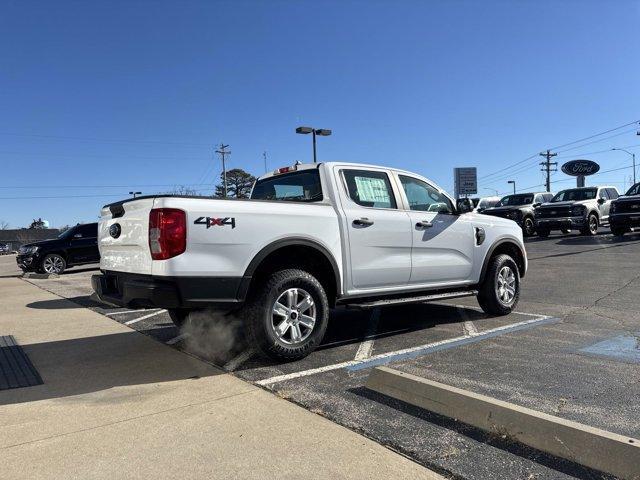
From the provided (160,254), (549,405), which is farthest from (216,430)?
(549,405)

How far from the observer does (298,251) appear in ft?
16.7

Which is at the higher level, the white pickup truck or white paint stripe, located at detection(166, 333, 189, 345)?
the white pickup truck

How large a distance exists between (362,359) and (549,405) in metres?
1.83

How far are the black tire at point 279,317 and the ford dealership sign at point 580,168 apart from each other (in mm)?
49490

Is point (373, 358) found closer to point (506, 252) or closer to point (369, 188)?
point (369, 188)

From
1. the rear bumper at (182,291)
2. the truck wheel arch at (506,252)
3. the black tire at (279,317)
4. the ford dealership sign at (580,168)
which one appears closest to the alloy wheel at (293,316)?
→ the black tire at (279,317)

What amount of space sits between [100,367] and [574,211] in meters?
20.1

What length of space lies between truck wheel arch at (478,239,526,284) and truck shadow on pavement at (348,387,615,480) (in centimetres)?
347

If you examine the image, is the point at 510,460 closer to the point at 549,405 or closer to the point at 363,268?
the point at 549,405

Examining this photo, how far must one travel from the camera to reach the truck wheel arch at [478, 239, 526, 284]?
6.88m

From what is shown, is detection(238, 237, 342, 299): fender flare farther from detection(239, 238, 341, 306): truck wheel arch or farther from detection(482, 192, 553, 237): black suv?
detection(482, 192, 553, 237): black suv

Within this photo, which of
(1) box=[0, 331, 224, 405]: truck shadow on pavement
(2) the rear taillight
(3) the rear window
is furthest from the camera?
(3) the rear window

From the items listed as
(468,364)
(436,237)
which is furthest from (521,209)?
(468,364)

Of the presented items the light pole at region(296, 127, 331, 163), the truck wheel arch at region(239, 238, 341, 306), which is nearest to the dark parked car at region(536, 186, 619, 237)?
the light pole at region(296, 127, 331, 163)
